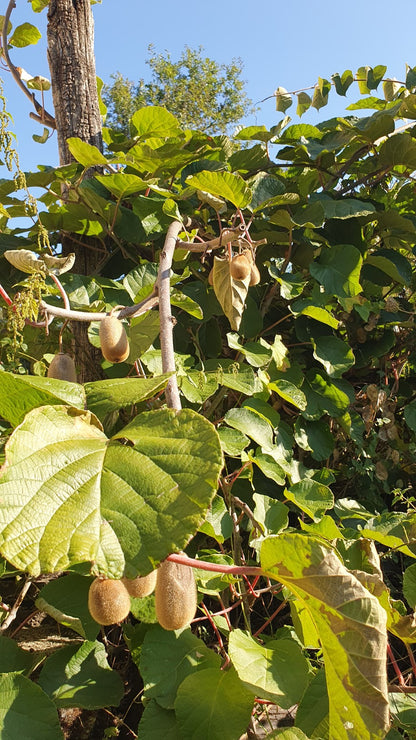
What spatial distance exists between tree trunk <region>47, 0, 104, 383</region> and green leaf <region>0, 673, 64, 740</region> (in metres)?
0.91

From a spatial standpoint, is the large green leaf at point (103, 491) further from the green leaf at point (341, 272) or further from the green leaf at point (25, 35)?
the green leaf at point (25, 35)

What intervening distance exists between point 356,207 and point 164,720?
113 centimetres

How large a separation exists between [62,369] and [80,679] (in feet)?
2.06

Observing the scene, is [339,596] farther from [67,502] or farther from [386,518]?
[386,518]

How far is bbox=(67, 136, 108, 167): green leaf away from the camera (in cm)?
119

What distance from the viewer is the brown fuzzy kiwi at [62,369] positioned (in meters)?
0.70

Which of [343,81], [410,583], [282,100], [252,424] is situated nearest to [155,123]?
[282,100]

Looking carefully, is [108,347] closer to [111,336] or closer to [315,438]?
[111,336]

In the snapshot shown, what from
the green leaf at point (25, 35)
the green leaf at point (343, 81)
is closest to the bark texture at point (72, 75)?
the green leaf at point (25, 35)

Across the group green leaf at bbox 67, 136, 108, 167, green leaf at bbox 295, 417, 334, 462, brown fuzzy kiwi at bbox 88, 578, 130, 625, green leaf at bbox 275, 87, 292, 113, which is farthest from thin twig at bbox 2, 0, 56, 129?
brown fuzzy kiwi at bbox 88, 578, 130, 625

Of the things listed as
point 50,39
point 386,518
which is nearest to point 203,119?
point 50,39

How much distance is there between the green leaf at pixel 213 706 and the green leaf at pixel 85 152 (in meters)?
0.99

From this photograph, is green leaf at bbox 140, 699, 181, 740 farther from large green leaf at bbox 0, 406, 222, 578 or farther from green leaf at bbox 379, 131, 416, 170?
green leaf at bbox 379, 131, 416, 170

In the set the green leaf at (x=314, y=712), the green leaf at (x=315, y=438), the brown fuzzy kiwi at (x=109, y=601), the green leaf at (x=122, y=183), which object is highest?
the green leaf at (x=122, y=183)
